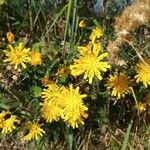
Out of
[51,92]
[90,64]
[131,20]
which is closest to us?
[131,20]

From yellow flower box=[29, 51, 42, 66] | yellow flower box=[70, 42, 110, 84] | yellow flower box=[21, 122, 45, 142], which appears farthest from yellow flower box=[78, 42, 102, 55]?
yellow flower box=[21, 122, 45, 142]

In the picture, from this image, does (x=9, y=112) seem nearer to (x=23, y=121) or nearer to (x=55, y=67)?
(x=23, y=121)

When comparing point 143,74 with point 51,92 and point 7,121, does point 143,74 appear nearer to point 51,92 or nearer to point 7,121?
point 51,92

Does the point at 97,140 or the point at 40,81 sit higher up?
the point at 40,81

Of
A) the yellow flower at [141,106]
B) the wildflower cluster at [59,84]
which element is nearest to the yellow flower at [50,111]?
the wildflower cluster at [59,84]

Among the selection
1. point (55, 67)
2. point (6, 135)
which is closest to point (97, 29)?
point (55, 67)

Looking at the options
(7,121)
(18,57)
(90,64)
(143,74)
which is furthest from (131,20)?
(7,121)
